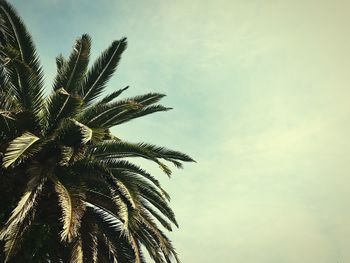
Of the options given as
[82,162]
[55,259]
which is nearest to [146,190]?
[82,162]

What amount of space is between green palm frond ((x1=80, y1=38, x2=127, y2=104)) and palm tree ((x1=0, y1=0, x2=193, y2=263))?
1.2 inches

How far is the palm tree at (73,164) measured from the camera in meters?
11.3

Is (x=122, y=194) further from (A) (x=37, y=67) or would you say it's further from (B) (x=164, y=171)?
(A) (x=37, y=67)

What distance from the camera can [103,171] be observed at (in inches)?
482

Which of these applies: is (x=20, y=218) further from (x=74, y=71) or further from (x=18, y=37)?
(x=18, y=37)

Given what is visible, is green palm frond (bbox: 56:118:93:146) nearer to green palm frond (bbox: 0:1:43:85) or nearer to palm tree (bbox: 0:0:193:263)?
palm tree (bbox: 0:0:193:263)

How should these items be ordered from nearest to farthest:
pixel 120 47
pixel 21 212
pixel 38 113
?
pixel 21 212 < pixel 38 113 < pixel 120 47

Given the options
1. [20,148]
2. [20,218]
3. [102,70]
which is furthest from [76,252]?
[102,70]

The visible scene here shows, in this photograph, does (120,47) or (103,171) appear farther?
(120,47)

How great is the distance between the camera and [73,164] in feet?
40.2

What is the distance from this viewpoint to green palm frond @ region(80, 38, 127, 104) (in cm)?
1323

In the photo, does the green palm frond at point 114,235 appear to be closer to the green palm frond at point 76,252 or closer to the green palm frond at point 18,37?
the green palm frond at point 76,252

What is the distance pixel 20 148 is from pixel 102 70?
4142mm

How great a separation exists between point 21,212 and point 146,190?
4388 millimetres
